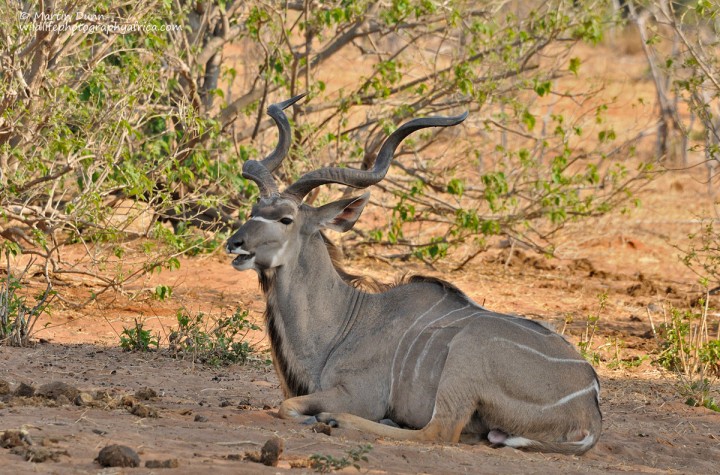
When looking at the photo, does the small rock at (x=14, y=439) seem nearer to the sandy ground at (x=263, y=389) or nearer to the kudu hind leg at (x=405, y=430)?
the sandy ground at (x=263, y=389)

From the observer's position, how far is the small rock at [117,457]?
140 inches

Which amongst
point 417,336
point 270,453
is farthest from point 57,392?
point 417,336

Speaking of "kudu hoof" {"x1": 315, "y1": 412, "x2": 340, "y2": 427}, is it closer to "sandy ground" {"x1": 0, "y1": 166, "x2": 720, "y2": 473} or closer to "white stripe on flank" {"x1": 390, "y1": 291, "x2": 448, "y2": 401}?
"sandy ground" {"x1": 0, "y1": 166, "x2": 720, "y2": 473}

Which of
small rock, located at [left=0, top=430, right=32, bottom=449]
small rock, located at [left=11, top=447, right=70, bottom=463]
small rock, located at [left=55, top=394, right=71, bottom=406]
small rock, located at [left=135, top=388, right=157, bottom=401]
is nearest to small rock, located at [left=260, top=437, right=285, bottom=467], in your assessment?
small rock, located at [left=11, top=447, right=70, bottom=463]

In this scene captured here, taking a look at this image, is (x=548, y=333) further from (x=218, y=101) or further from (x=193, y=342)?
(x=218, y=101)

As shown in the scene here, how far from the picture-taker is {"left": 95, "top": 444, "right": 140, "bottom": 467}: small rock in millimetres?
3564

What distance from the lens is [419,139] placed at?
32.2 feet

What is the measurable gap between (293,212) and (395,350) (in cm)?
82

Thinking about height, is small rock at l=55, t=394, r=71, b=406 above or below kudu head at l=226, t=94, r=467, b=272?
below

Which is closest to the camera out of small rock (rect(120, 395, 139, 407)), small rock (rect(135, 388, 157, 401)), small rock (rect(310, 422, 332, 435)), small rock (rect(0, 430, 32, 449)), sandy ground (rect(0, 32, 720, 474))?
small rock (rect(0, 430, 32, 449))

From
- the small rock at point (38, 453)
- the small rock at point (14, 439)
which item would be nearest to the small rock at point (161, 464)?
the small rock at point (38, 453)


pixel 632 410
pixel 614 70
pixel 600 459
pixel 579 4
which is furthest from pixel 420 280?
pixel 614 70

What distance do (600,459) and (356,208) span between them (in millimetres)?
1650

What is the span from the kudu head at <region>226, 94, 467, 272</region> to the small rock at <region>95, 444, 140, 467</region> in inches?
60.8
